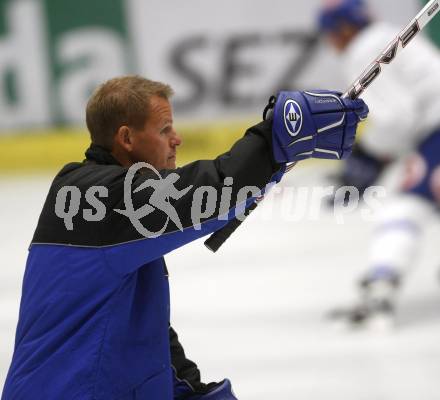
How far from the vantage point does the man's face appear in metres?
1.82

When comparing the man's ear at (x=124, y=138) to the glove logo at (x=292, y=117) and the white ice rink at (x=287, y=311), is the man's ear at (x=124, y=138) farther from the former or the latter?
the white ice rink at (x=287, y=311)

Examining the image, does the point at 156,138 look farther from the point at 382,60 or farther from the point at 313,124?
the point at 382,60

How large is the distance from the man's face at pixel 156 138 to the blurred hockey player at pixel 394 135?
2.30m

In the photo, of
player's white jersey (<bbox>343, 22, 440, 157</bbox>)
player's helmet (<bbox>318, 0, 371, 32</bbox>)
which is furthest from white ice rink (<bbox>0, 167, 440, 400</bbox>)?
player's helmet (<bbox>318, 0, 371, 32</bbox>)

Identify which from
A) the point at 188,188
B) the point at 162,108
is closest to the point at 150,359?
the point at 188,188

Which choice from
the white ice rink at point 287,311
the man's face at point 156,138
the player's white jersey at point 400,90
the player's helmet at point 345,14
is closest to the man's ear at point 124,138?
the man's face at point 156,138

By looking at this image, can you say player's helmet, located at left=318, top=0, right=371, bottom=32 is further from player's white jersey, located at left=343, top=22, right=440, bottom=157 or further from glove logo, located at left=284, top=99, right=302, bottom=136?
glove logo, located at left=284, top=99, right=302, bottom=136

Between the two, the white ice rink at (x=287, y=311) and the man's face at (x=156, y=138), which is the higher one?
the man's face at (x=156, y=138)

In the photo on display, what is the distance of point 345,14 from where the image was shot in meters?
4.20

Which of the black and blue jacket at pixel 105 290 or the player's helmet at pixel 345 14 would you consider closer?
the black and blue jacket at pixel 105 290

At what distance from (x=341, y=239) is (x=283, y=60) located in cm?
235

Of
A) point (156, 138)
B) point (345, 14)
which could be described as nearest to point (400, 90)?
point (345, 14)

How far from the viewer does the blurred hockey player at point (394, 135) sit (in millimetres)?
A: 4039

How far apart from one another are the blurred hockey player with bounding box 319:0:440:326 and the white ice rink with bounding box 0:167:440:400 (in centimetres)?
19
